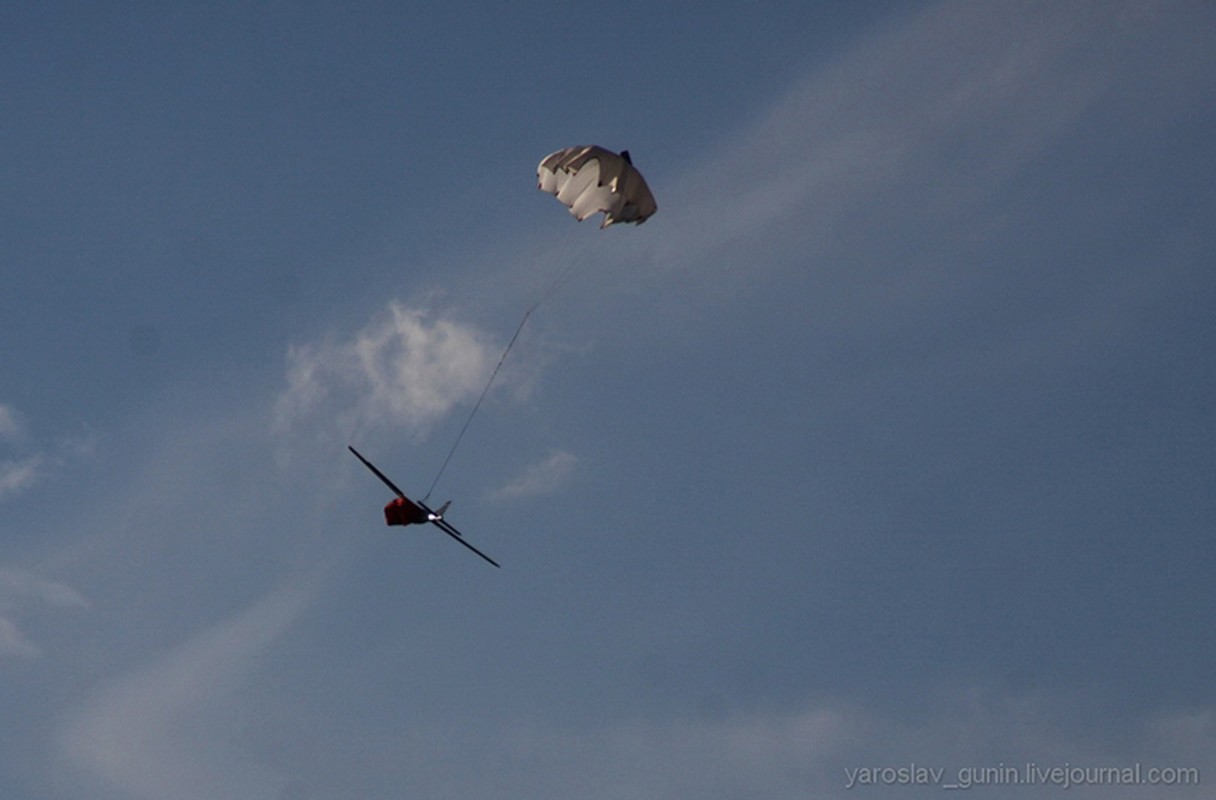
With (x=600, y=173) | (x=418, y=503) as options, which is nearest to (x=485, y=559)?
(x=418, y=503)

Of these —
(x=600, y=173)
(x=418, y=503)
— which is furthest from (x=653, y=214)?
(x=418, y=503)

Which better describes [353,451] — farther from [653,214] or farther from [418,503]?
[653,214]

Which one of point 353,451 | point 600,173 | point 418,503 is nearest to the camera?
point 353,451

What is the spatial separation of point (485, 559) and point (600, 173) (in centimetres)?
1780

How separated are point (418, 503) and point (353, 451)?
4206 millimetres

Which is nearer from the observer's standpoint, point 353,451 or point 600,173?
point 353,451

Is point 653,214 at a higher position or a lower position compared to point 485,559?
higher

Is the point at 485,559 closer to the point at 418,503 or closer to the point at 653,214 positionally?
the point at 418,503

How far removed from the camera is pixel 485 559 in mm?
44656

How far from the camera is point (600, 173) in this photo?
5188 cm

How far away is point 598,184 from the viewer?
5219 cm

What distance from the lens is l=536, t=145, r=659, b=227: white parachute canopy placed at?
51.9m

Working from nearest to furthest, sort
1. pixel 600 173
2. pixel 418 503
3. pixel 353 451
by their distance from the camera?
pixel 353 451
pixel 418 503
pixel 600 173

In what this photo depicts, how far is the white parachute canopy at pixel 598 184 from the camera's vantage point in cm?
5191
